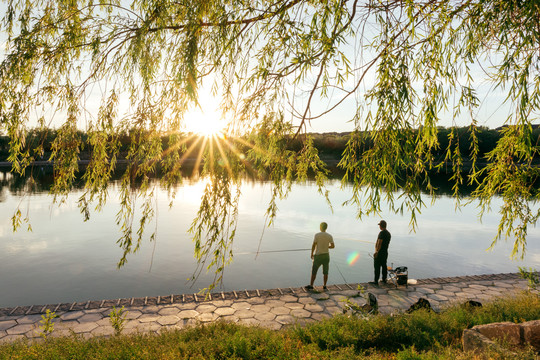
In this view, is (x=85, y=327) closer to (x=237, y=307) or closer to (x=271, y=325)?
(x=237, y=307)

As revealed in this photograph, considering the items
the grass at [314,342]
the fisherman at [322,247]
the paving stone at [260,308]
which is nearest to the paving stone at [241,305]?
the paving stone at [260,308]

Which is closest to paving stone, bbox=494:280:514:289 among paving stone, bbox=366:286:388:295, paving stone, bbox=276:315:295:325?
paving stone, bbox=366:286:388:295

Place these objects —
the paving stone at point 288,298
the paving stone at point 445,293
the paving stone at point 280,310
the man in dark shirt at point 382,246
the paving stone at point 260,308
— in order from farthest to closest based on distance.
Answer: the man in dark shirt at point 382,246, the paving stone at point 445,293, the paving stone at point 288,298, the paving stone at point 260,308, the paving stone at point 280,310

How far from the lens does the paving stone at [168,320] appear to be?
777 centimetres

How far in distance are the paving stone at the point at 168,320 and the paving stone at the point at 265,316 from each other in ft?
5.91

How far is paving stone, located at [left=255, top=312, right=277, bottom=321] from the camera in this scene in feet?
26.0

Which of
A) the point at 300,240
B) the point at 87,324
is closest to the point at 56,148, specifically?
the point at 87,324

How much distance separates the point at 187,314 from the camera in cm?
827

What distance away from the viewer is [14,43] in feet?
13.4

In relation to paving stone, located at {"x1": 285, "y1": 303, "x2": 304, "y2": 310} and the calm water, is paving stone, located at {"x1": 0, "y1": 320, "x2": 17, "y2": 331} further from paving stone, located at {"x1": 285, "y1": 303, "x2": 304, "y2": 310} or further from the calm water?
paving stone, located at {"x1": 285, "y1": 303, "x2": 304, "y2": 310}

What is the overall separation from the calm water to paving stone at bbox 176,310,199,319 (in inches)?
58.2

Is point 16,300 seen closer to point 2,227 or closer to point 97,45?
point 97,45

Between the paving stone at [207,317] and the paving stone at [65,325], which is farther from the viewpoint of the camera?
the paving stone at [207,317]

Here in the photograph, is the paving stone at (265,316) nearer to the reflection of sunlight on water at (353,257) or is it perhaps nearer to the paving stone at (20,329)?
the paving stone at (20,329)
